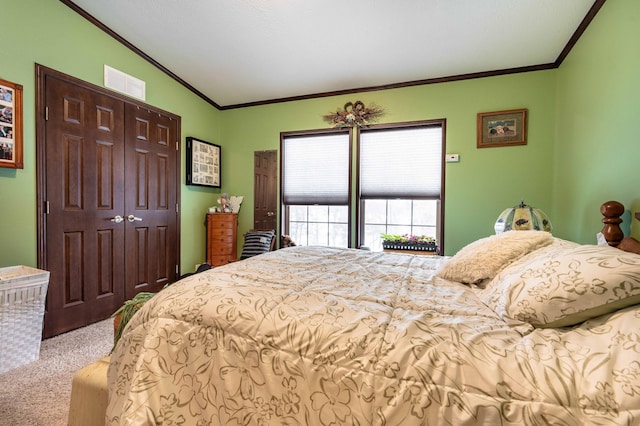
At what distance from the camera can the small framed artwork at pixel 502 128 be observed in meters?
3.00

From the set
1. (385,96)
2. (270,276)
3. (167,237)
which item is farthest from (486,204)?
(167,237)

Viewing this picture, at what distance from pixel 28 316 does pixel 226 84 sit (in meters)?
3.10

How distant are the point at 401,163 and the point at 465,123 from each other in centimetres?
85

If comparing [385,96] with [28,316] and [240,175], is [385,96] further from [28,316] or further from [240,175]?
[28,316]

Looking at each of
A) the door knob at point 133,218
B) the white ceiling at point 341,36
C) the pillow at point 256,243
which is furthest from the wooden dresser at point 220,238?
the white ceiling at point 341,36

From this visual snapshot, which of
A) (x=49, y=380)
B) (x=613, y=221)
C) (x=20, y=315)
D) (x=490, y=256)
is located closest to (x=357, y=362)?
(x=490, y=256)

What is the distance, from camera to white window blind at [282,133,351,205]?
12.3 ft

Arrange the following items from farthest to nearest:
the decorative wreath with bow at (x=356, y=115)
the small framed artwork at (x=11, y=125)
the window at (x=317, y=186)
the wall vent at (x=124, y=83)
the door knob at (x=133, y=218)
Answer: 1. the window at (x=317, y=186)
2. the decorative wreath with bow at (x=356, y=115)
3. the door knob at (x=133, y=218)
4. the wall vent at (x=124, y=83)
5. the small framed artwork at (x=11, y=125)

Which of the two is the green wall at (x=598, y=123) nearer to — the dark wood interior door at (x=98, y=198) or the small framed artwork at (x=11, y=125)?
the dark wood interior door at (x=98, y=198)

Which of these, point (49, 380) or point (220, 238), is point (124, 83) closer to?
point (220, 238)

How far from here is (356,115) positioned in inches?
141

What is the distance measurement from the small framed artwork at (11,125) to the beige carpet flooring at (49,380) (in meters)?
1.48

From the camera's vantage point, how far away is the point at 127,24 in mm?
2643

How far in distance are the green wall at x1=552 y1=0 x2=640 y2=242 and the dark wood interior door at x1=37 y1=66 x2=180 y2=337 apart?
13.6 ft
